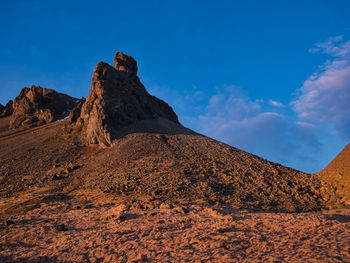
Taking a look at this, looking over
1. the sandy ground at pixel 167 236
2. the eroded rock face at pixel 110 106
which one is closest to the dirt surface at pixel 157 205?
the sandy ground at pixel 167 236

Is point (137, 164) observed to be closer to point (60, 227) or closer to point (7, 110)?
point (60, 227)

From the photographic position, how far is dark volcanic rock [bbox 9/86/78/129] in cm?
5975

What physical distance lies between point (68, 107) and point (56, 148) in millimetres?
37349

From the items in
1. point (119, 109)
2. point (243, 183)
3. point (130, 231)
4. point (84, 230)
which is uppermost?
point (119, 109)

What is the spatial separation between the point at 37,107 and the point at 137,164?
53608 millimetres

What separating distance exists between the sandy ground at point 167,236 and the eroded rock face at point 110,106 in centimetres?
1984

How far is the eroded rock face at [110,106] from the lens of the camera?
35750mm

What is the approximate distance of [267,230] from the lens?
11.3m

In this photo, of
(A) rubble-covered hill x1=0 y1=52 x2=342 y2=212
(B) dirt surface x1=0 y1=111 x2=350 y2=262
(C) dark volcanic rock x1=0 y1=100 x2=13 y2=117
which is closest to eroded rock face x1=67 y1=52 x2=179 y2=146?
(A) rubble-covered hill x1=0 y1=52 x2=342 y2=212

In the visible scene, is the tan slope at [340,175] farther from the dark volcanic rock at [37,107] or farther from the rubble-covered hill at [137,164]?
the dark volcanic rock at [37,107]

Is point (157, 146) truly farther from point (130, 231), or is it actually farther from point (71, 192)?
point (130, 231)

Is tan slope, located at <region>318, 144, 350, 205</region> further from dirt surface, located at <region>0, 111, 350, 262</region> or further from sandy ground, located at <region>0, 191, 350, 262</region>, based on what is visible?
sandy ground, located at <region>0, 191, 350, 262</region>

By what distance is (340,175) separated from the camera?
2419cm

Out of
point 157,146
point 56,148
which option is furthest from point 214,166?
point 56,148
